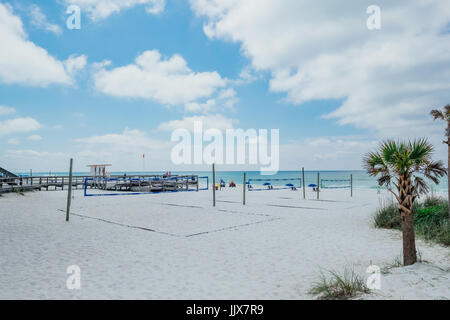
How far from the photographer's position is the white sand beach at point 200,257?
3.88 metres

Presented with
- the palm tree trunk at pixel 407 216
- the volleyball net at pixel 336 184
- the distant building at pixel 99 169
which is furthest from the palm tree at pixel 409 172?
the distant building at pixel 99 169

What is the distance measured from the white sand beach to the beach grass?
355 mm

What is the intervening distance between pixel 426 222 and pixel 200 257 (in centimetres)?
630

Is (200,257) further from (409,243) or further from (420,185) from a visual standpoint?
(420,185)

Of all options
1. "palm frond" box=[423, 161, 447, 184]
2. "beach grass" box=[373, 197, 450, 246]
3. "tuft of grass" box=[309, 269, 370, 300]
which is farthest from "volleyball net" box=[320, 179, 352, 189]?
"tuft of grass" box=[309, 269, 370, 300]

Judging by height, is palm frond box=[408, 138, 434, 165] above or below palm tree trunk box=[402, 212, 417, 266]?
above

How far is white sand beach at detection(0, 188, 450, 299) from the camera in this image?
153 inches

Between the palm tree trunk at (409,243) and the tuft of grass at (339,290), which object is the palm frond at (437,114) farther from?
the tuft of grass at (339,290)

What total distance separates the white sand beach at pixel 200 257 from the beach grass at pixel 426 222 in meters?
0.36

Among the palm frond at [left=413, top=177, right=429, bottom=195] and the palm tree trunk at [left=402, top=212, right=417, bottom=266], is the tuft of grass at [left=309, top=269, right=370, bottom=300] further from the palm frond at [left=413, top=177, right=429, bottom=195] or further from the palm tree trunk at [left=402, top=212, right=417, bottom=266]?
the palm frond at [left=413, top=177, right=429, bottom=195]

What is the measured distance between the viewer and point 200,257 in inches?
215

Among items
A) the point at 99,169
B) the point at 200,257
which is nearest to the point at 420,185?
the point at 200,257
